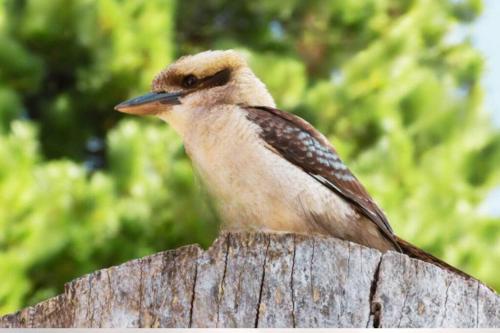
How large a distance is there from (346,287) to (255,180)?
793mm

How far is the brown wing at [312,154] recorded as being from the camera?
3549 mm

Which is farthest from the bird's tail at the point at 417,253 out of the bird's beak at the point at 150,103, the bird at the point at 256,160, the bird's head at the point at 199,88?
the bird's beak at the point at 150,103

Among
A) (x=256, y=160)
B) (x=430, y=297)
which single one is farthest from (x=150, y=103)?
(x=430, y=297)

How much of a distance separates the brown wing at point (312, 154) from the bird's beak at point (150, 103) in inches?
12.6

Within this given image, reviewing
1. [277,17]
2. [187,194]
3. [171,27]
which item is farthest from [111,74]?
[277,17]

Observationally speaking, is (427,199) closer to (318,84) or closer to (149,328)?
(318,84)

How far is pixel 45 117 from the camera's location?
9.40m

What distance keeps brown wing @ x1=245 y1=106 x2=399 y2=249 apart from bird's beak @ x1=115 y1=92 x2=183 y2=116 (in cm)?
32

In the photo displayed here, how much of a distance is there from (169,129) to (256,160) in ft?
17.5

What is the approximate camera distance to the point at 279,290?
105 inches

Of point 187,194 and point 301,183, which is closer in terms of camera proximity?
point 301,183

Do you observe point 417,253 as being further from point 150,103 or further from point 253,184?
point 150,103

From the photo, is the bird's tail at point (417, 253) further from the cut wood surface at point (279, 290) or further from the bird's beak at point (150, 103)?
the bird's beak at point (150, 103)

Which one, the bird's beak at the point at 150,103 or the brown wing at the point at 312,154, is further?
the bird's beak at the point at 150,103
